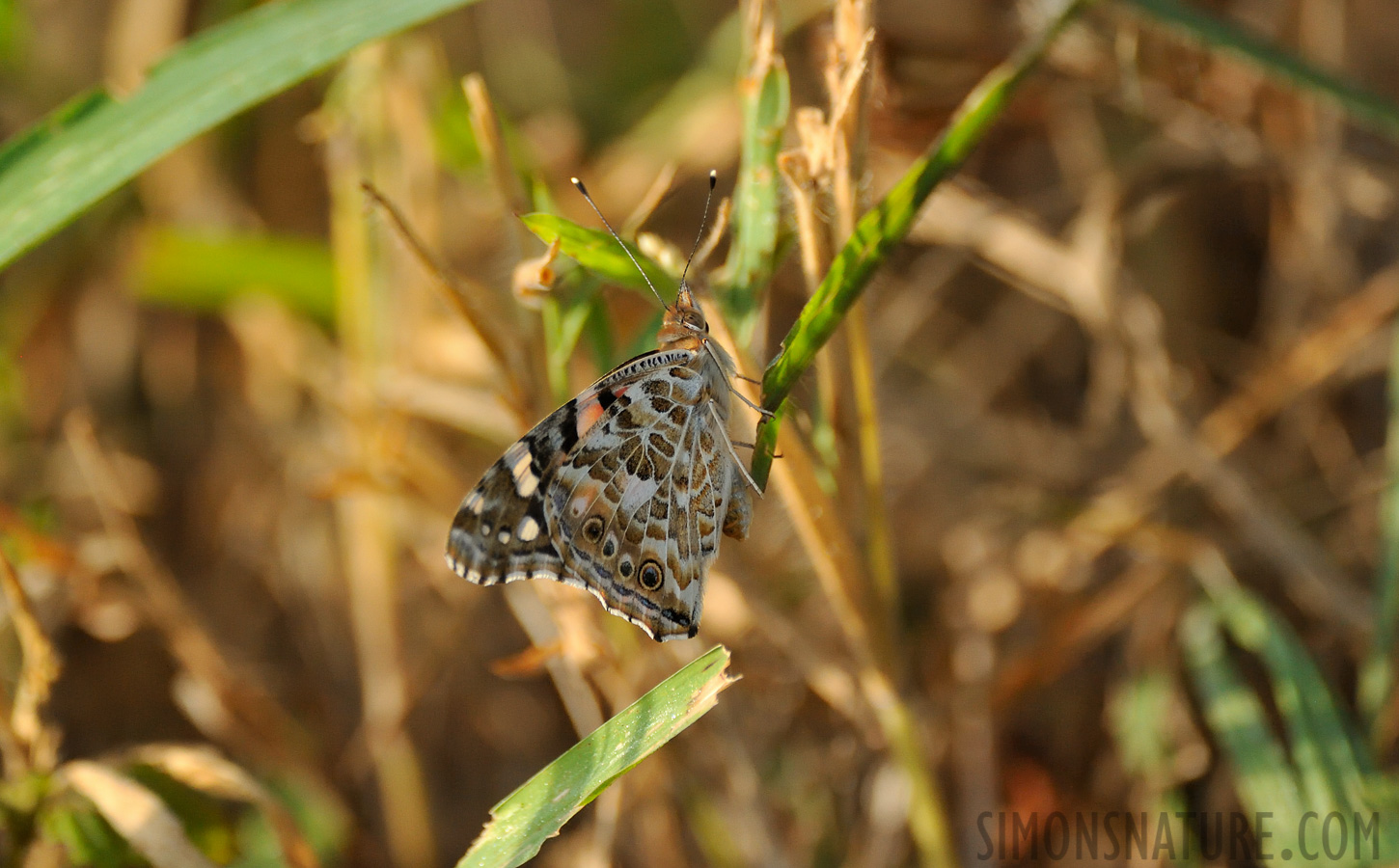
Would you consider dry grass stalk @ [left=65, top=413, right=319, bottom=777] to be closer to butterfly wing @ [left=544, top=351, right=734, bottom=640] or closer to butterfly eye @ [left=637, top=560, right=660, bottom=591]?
butterfly wing @ [left=544, top=351, right=734, bottom=640]

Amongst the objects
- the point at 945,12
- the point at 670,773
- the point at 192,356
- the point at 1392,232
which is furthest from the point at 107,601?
the point at 1392,232

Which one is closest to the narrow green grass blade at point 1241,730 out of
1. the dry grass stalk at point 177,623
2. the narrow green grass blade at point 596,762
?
the narrow green grass blade at point 596,762

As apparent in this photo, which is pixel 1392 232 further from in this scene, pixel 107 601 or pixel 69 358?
pixel 69 358

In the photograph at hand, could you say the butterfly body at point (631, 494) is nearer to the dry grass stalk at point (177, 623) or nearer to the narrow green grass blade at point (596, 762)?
the narrow green grass blade at point (596, 762)

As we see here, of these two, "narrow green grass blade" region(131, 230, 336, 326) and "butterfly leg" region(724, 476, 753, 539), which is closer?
"butterfly leg" region(724, 476, 753, 539)

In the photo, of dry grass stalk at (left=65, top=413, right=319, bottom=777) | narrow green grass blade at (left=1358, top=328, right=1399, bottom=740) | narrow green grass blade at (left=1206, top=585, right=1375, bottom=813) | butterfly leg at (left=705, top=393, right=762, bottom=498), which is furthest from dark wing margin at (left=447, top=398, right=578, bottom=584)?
narrow green grass blade at (left=1358, top=328, right=1399, bottom=740)

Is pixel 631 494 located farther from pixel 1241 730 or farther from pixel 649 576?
pixel 1241 730

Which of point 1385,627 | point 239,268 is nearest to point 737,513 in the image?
point 1385,627
